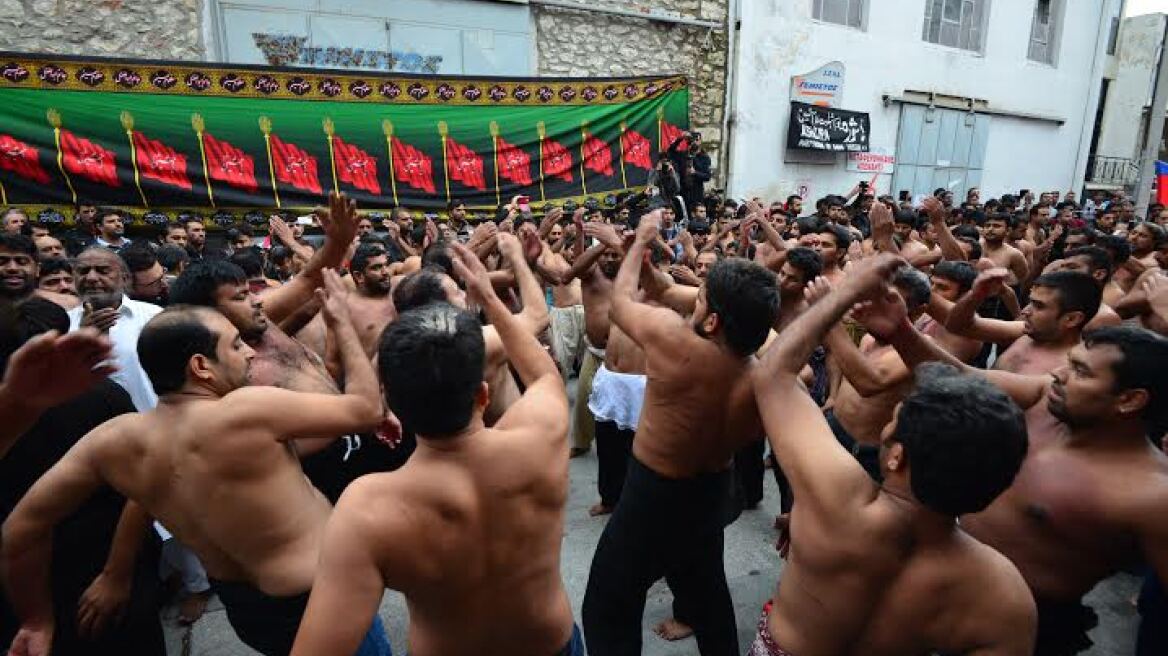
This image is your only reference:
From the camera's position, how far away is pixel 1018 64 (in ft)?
51.9

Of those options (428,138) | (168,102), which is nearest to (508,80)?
(428,138)

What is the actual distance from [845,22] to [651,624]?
14.1 metres

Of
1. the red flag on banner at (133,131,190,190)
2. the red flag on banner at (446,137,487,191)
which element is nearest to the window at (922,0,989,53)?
the red flag on banner at (446,137,487,191)

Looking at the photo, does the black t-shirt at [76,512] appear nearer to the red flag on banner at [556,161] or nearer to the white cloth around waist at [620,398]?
the white cloth around waist at [620,398]

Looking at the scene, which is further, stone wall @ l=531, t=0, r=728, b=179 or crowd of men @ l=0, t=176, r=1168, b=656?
stone wall @ l=531, t=0, r=728, b=179

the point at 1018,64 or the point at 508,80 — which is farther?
the point at 1018,64

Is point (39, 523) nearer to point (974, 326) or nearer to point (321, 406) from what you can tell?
point (321, 406)

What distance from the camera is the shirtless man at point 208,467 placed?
188 cm

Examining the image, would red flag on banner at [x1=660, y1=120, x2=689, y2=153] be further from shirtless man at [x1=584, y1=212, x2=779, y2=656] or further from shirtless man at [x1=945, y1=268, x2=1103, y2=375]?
shirtless man at [x1=584, y1=212, x2=779, y2=656]

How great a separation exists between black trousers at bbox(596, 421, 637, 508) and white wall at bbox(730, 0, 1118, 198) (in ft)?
32.1

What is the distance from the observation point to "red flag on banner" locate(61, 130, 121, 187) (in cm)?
783

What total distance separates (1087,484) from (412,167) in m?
9.24

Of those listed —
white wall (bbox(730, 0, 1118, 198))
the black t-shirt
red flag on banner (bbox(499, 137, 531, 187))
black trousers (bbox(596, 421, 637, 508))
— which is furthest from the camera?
white wall (bbox(730, 0, 1118, 198))

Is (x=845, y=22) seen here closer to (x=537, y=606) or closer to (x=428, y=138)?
(x=428, y=138)
